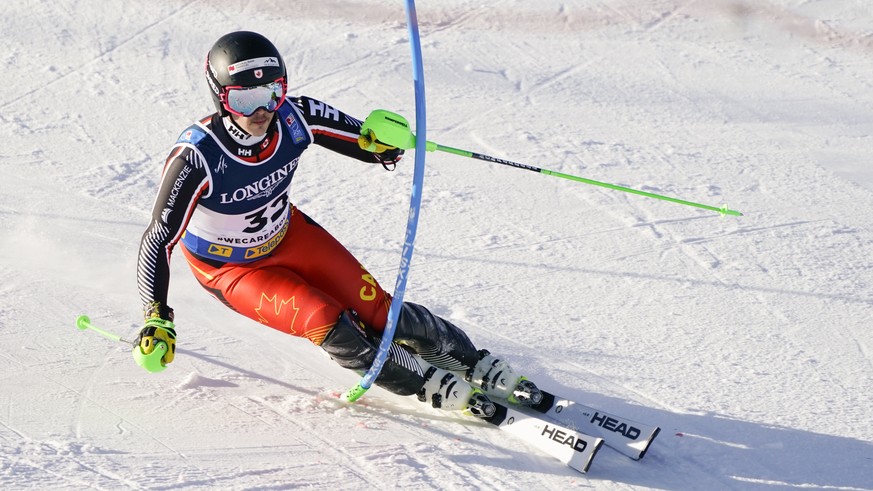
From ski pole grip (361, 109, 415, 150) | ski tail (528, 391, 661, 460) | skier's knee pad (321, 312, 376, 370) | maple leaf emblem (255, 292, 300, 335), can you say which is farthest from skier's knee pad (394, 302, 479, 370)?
ski pole grip (361, 109, 415, 150)

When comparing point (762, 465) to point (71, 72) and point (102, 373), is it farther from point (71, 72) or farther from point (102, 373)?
point (71, 72)

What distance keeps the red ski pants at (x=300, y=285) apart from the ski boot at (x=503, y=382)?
0.52 metres

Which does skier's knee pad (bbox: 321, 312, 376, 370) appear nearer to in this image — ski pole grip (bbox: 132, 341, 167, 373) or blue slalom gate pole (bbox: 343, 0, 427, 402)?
blue slalom gate pole (bbox: 343, 0, 427, 402)

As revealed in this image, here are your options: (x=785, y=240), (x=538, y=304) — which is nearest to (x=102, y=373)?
(x=538, y=304)

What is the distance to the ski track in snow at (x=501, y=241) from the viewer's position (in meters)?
4.23

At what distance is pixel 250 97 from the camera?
402 cm

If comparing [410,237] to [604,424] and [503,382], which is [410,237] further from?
[604,424]

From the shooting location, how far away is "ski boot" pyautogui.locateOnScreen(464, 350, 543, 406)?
A: 4.64m

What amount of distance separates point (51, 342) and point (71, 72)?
3820 millimetres

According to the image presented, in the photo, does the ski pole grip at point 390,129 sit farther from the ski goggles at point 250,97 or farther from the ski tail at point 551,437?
the ski tail at point 551,437

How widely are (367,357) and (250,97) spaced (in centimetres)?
115

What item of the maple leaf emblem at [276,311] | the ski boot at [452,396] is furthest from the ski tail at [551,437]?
the maple leaf emblem at [276,311]

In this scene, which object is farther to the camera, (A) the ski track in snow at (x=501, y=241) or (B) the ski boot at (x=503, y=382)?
(B) the ski boot at (x=503, y=382)

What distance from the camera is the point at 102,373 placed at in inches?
184
